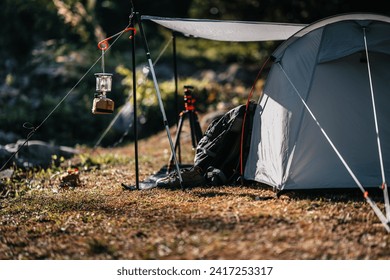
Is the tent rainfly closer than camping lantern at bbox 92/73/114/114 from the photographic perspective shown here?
Yes

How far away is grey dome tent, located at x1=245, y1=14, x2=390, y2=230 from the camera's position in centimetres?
568

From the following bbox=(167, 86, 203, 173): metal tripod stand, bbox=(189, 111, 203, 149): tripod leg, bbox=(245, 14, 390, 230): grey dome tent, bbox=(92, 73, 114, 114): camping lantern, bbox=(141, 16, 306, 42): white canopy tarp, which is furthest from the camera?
bbox=(189, 111, 203, 149): tripod leg

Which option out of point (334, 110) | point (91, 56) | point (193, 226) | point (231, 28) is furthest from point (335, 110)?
point (91, 56)

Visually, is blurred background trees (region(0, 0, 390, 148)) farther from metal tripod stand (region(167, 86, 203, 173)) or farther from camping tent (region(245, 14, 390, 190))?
camping tent (region(245, 14, 390, 190))

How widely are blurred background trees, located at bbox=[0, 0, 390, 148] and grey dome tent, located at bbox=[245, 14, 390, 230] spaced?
667 centimetres

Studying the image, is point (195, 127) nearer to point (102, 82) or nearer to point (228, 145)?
point (228, 145)

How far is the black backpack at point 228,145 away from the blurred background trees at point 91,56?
5.75m

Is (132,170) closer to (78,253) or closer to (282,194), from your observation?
(282,194)

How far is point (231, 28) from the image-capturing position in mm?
6613

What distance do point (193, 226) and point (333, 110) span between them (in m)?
2.23

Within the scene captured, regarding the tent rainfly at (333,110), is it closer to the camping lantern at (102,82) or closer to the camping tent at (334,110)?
the camping tent at (334,110)

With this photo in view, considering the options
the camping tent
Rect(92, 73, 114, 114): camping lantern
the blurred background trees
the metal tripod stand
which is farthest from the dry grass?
the blurred background trees

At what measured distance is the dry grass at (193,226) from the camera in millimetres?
4105
